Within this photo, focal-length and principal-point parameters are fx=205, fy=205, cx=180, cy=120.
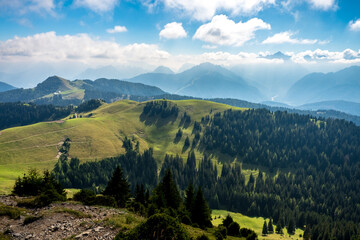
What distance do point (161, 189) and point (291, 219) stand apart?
118111mm

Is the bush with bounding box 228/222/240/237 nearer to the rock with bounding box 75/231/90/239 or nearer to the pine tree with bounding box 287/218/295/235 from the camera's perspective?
the rock with bounding box 75/231/90/239

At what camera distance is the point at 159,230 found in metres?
18.5

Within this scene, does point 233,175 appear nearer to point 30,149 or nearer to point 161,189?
point 161,189

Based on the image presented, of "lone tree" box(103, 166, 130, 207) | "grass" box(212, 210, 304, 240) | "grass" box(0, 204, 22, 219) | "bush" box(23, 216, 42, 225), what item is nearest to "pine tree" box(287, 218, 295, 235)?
"grass" box(212, 210, 304, 240)

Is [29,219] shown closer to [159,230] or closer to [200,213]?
[159,230]

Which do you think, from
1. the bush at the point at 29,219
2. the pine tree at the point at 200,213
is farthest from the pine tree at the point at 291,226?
the bush at the point at 29,219

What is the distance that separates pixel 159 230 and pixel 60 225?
18706 millimetres

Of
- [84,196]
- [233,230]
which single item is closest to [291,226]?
[233,230]

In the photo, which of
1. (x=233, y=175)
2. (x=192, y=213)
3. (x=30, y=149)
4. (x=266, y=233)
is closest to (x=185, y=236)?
(x=192, y=213)

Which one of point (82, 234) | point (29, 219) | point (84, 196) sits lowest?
point (84, 196)

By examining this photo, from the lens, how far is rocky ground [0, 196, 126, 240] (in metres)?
26.0

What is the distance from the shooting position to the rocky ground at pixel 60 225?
2603 cm

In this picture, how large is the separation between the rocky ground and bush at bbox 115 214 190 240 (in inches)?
347

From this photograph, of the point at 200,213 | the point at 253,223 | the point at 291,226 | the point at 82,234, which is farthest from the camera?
the point at 253,223
